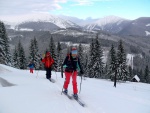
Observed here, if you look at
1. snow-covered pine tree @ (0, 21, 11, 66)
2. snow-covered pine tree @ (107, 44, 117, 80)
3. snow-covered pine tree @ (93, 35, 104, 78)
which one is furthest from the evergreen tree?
snow-covered pine tree @ (0, 21, 11, 66)

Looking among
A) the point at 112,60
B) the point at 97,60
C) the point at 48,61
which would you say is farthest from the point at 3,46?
the point at 48,61

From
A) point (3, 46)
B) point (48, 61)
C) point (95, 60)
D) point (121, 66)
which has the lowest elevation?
point (121, 66)

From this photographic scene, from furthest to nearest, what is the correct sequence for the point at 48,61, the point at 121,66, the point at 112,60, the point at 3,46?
the point at 112,60 < the point at 121,66 < the point at 3,46 < the point at 48,61

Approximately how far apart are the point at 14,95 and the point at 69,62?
122 inches

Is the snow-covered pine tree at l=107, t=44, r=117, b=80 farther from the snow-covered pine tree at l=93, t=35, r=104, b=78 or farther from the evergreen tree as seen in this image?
the snow-covered pine tree at l=93, t=35, r=104, b=78

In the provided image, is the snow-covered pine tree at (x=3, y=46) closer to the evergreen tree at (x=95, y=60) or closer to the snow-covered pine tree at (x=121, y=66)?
the evergreen tree at (x=95, y=60)

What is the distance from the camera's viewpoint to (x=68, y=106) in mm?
8344

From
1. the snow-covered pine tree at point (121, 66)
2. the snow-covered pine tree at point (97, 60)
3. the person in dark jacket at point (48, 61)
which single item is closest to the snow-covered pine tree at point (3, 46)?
the snow-covered pine tree at point (97, 60)

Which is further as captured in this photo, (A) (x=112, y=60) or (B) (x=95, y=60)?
(B) (x=95, y=60)

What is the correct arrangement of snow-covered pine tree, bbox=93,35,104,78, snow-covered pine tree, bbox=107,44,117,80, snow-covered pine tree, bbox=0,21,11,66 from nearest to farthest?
snow-covered pine tree, bbox=0,21,11,66 → snow-covered pine tree, bbox=107,44,117,80 → snow-covered pine tree, bbox=93,35,104,78

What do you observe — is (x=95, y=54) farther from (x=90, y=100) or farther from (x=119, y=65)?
(x=90, y=100)

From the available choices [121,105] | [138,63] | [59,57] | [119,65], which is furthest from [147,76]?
[138,63]

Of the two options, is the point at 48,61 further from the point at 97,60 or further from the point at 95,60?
the point at 95,60

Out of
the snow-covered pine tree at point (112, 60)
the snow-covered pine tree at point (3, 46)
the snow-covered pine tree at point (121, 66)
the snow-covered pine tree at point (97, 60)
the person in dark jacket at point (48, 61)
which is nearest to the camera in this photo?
the person in dark jacket at point (48, 61)
